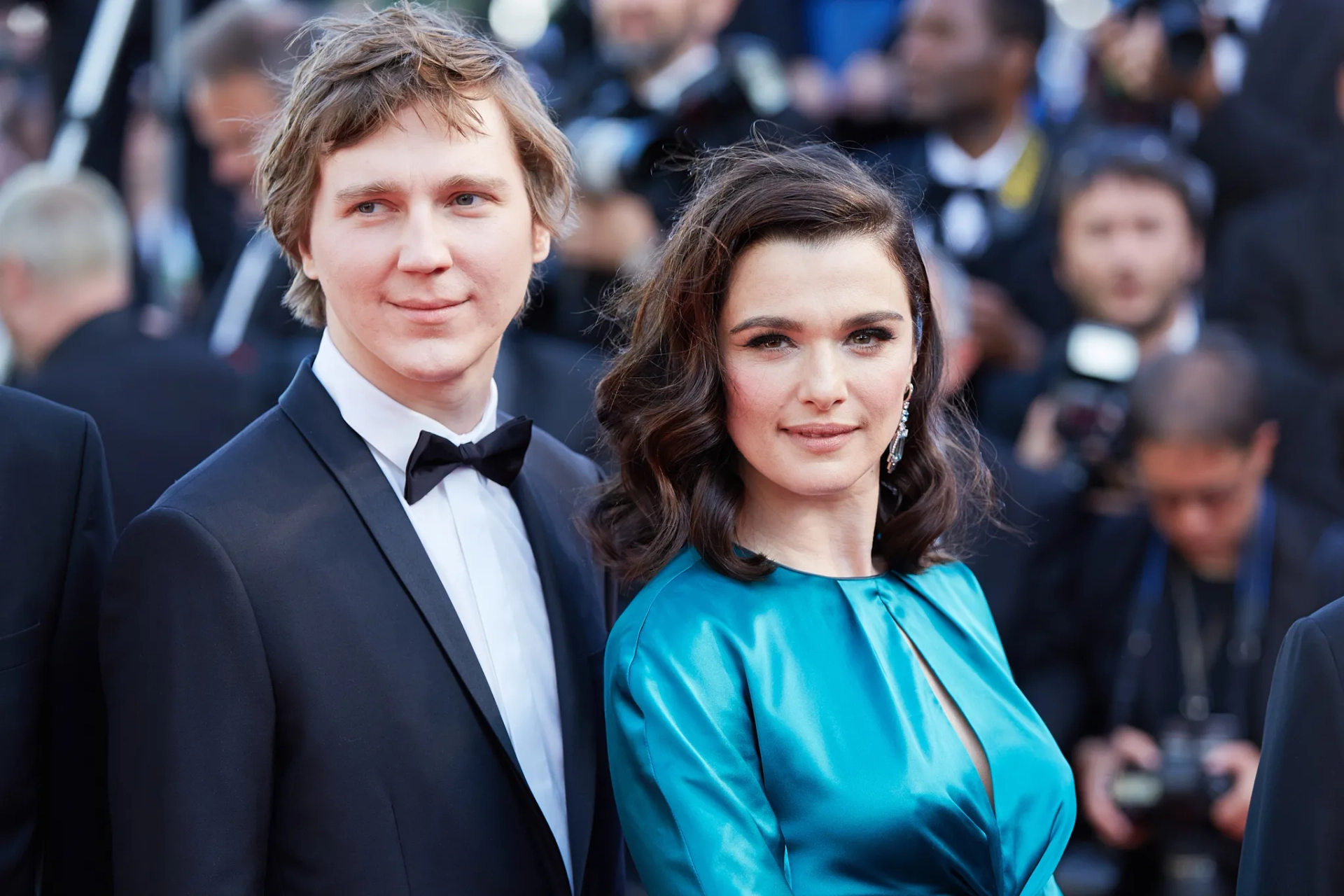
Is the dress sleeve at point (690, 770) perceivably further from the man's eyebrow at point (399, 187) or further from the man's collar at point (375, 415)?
the man's eyebrow at point (399, 187)

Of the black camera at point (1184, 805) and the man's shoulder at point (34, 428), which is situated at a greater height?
the man's shoulder at point (34, 428)

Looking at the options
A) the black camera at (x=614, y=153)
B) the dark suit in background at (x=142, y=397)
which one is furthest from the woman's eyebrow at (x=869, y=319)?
the black camera at (x=614, y=153)

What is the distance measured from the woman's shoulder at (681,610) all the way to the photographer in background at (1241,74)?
319 cm

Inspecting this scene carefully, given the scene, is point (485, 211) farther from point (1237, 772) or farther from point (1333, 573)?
point (1237, 772)

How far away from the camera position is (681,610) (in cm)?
197

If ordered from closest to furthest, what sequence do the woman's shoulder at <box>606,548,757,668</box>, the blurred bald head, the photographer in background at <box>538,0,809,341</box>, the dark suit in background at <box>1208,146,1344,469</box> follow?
1. the woman's shoulder at <box>606,548,757,668</box>
2. the blurred bald head
3. the photographer in background at <box>538,0,809,341</box>
4. the dark suit in background at <box>1208,146,1344,469</box>

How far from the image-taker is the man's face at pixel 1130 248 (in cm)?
437

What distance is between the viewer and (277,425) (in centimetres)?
207

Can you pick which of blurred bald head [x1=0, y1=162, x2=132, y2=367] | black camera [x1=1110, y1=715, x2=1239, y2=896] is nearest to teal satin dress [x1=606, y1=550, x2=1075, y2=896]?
black camera [x1=1110, y1=715, x2=1239, y2=896]

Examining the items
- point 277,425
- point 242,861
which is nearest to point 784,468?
point 277,425

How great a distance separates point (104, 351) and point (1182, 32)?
Answer: 10.2ft

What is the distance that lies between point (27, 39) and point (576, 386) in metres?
3.55

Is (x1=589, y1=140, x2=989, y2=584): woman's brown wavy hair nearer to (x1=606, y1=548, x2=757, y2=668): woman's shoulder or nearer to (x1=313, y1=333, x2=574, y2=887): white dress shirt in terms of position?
(x1=606, y1=548, x2=757, y2=668): woman's shoulder

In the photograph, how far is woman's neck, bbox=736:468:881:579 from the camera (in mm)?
2092
